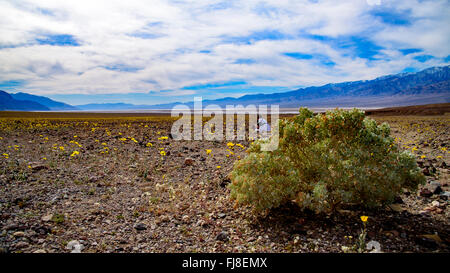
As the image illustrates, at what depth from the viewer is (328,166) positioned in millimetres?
5180

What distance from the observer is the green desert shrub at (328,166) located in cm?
479

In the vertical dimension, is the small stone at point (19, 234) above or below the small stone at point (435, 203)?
below

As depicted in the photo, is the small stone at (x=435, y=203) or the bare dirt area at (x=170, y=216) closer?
the bare dirt area at (x=170, y=216)

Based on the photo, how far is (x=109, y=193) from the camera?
24.1ft

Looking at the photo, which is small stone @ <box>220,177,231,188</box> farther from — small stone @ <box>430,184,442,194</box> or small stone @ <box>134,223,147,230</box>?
small stone @ <box>430,184,442,194</box>

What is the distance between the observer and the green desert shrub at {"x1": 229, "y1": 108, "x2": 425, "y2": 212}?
4.79 m

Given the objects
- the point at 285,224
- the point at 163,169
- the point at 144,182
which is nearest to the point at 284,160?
the point at 285,224

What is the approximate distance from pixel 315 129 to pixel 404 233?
2338 mm

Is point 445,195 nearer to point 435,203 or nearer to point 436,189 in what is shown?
point 436,189

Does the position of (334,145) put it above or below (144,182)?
above

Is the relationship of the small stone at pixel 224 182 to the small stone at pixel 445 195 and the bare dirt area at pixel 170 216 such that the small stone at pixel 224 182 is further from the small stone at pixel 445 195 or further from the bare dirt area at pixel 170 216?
the small stone at pixel 445 195

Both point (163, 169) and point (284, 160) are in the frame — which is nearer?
point (284, 160)

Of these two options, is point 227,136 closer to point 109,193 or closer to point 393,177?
point 109,193

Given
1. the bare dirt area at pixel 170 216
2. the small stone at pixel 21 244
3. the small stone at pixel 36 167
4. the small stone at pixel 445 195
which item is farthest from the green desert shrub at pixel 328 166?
the small stone at pixel 36 167
